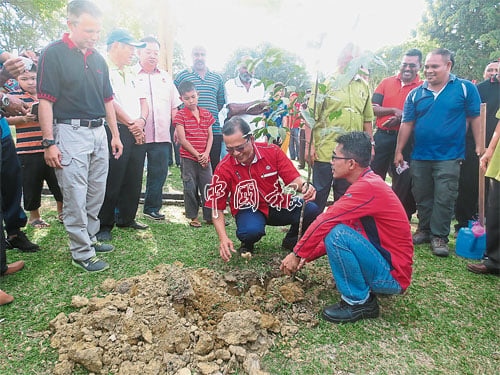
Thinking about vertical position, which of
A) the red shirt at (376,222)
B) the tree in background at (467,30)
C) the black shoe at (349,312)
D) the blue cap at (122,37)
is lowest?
the black shoe at (349,312)

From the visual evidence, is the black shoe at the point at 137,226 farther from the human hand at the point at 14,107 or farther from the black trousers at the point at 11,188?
the human hand at the point at 14,107

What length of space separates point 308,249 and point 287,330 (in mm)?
506

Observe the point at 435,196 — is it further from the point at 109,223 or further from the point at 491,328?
the point at 109,223

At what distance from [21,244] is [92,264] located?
31.6 inches

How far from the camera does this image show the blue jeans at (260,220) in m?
2.82

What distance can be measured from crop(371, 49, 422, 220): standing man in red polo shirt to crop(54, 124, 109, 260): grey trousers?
312 cm

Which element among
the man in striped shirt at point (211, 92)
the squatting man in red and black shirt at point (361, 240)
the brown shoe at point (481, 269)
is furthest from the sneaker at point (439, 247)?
the man in striped shirt at point (211, 92)

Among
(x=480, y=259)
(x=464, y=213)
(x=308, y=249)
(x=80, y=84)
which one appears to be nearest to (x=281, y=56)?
(x=308, y=249)

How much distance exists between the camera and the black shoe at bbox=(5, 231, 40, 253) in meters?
2.91

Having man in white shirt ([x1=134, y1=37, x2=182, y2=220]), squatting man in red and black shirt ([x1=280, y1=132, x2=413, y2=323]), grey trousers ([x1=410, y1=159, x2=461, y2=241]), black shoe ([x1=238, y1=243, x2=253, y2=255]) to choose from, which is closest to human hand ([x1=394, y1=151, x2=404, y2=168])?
grey trousers ([x1=410, y1=159, x2=461, y2=241])

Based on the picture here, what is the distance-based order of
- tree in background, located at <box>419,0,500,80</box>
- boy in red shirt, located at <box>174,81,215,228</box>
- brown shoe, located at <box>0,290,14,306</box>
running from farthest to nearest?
1. tree in background, located at <box>419,0,500,80</box>
2. boy in red shirt, located at <box>174,81,215,228</box>
3. brown shoe, located at <box>0,290,14,306</box>

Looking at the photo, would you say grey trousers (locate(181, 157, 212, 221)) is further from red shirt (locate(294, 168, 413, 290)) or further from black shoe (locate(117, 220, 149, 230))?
red shirt (locate(294, 168, 413, 290))

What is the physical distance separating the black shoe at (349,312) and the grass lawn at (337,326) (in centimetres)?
4

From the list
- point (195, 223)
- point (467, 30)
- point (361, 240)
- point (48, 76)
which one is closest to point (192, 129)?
point (195, 223)
